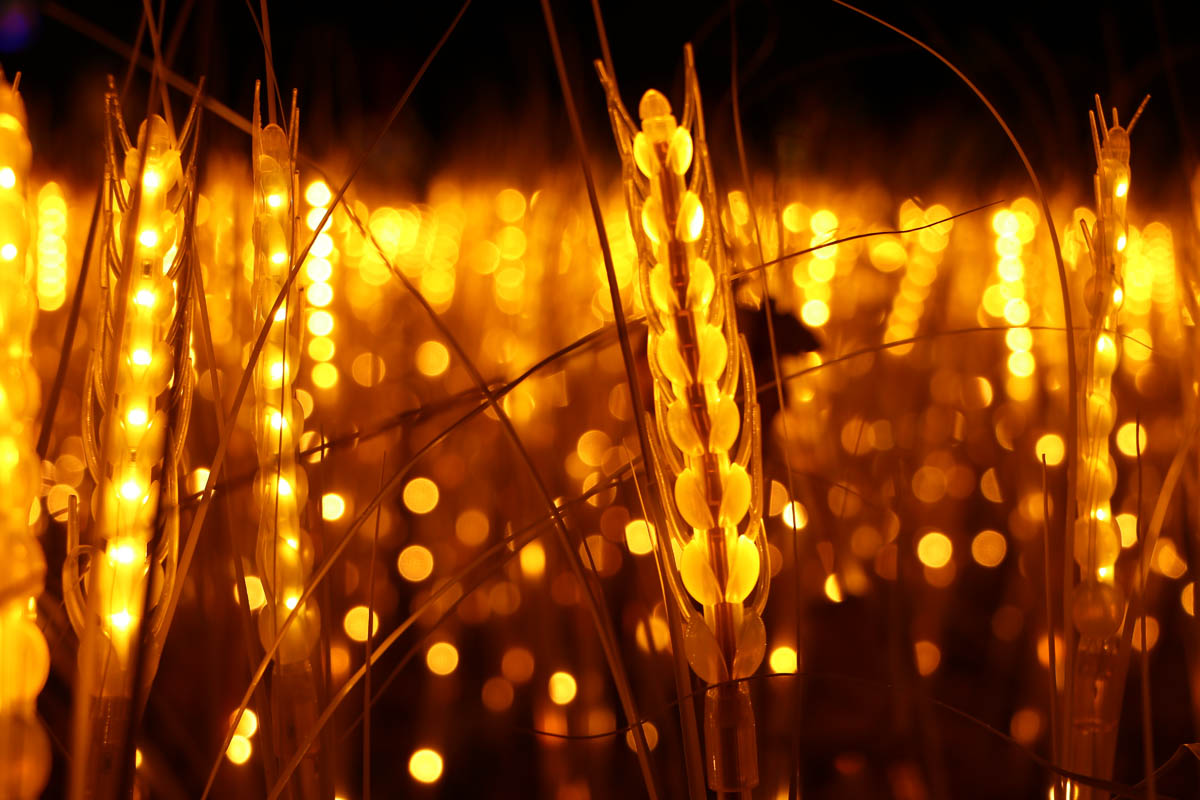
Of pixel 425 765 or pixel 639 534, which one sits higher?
pixel 639 534

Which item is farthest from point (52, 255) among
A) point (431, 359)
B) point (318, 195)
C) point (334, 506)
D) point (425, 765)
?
point (425, 765)

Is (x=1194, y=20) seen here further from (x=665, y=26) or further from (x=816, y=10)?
(x=665, y=26)

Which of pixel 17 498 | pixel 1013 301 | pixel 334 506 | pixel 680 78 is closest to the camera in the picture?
pixel 17 498

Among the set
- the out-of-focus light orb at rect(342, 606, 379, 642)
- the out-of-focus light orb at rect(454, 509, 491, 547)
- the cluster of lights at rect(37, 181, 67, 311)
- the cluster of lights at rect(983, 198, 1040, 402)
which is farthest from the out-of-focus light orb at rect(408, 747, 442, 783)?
the cluster of lights at rect(37, 181, 67, 311)

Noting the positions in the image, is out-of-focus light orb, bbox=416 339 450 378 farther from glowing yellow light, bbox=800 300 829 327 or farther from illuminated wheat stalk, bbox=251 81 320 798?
illuminated wheat stalk, bbox=251 81 320 798

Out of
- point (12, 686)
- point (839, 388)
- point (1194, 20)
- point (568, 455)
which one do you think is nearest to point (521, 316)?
point (568, 455)

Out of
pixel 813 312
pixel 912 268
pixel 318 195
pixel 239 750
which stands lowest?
pixel 239 750

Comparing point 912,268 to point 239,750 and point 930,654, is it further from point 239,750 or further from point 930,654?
point 239,750
